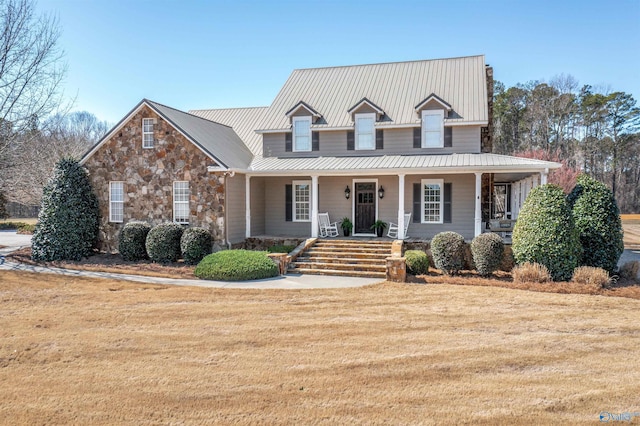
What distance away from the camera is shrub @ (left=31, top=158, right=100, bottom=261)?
50.0ft

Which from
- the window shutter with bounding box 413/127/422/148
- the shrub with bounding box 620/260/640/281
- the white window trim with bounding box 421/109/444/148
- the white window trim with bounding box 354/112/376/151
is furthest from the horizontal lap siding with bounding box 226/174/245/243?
the shrub with bounding box 620/260/640/281

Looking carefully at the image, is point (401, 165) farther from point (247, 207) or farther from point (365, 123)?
point (247, 207)

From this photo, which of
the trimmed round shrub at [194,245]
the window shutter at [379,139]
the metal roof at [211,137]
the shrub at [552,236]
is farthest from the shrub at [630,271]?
the trimmed round shrub at [194,245]

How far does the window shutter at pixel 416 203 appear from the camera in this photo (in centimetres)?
1681

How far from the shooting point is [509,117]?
43562 millimetres

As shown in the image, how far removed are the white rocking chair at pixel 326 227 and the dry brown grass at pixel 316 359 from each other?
6960 mm

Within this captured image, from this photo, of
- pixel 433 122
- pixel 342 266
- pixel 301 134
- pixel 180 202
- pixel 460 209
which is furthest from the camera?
pixel 301 134

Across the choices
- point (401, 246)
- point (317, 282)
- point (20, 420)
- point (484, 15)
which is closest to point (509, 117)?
point (484, 15)

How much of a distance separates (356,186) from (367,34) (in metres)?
5.93

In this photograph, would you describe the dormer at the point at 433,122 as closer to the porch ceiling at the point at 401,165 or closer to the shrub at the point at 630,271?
the porch ceiling at the point at 401,165

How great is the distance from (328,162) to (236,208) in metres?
4.07

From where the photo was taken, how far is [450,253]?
12719 millimetres

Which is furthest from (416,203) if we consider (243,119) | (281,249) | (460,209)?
(243,119)

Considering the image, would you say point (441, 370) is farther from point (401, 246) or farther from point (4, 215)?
point (4, 215)
